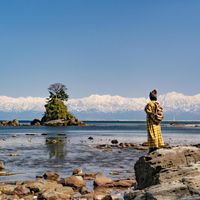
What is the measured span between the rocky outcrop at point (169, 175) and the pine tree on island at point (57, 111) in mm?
135804

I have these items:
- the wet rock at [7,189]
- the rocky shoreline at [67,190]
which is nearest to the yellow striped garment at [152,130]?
the rocky shoreline at [67,190]

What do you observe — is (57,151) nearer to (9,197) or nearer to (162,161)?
(9,197)

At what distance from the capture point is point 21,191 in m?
20.6

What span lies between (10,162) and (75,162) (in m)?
5.64

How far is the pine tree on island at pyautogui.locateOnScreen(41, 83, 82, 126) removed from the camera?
150875 mm

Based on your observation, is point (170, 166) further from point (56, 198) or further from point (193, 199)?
point (56, 198)

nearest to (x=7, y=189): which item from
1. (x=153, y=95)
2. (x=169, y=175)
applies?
(x=153, y=95)

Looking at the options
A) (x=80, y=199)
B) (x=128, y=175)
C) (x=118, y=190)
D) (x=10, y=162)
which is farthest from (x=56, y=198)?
(x=10, y=162)

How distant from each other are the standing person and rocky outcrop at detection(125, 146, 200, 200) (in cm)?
118

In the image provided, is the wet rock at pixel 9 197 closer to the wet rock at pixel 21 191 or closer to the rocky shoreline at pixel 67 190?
the rocky shoreline at pixel 67 190

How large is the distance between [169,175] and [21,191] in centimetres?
1022

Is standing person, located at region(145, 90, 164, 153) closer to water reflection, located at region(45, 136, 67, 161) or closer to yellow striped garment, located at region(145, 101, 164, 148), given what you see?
yellow striped garment, located at region(145, 101, 164, 148)

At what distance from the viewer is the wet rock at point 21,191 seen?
2041 cm

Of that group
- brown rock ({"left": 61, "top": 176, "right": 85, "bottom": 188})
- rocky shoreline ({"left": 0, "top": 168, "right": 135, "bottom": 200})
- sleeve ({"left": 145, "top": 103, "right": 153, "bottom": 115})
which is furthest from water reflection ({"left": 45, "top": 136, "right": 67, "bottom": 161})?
sleeve ({"left": 145, "top": 103, "right": 153, "bottom": 115})
